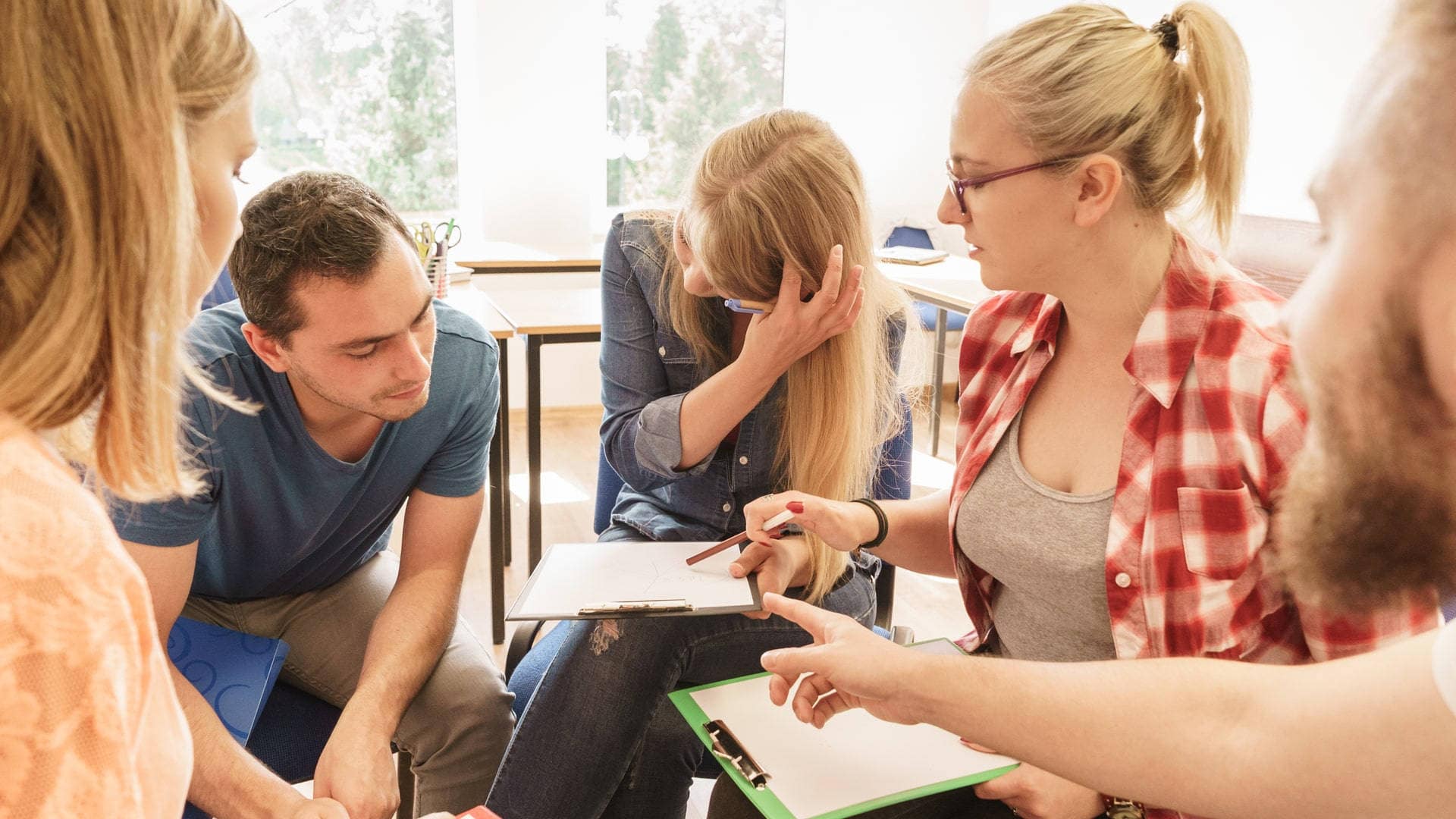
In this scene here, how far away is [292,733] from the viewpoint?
143 cm

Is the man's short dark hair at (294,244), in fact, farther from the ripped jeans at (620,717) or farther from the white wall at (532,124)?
the white wall at (532,124)

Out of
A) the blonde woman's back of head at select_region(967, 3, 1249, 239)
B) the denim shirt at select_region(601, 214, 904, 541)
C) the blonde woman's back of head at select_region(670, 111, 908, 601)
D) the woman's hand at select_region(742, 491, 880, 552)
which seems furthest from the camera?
the denim shirt at select_region(601, 214, 904, 541)

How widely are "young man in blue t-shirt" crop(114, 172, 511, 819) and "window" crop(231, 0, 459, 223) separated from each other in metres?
3.05

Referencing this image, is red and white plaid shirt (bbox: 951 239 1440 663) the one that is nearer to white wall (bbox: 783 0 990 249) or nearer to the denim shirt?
the denim shirt

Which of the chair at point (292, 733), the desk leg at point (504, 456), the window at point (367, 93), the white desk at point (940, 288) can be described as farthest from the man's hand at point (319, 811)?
the window at point (367, 93)

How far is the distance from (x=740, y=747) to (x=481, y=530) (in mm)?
2525

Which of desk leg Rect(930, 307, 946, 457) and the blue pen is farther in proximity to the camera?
desk leg Rect(930, 307, 946, 457)

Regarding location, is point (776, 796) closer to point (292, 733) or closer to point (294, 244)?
point (292, 733)

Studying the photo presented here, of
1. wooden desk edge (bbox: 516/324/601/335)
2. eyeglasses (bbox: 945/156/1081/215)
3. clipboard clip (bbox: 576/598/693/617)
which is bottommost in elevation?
wooden desk edge (bbox: 516/324/601/335)

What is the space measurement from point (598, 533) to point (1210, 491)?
3.43 feet

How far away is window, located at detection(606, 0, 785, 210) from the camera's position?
185 inches

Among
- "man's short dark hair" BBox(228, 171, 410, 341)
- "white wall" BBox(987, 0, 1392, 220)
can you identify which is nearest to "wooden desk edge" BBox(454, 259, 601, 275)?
"white wall" BBox(987, 0, 1392, 220)

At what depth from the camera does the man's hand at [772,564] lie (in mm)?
1412

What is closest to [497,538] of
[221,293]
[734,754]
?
[221,293]
